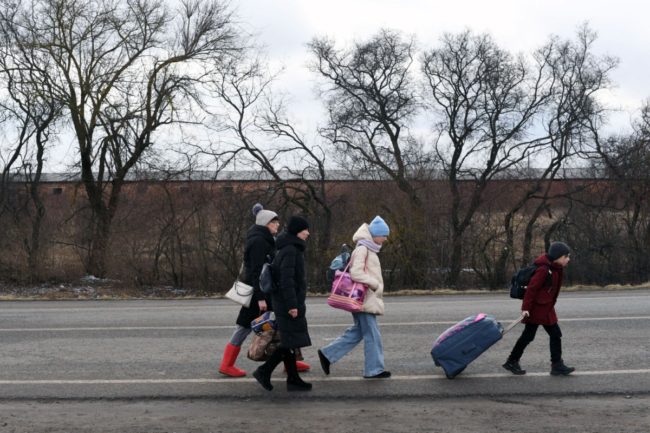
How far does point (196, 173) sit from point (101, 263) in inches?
184

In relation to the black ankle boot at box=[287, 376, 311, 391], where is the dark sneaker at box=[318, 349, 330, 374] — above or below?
above

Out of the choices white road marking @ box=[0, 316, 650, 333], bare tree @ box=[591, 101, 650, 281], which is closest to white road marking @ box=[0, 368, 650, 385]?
white road marking @ box=[0, 316, 650, 333]

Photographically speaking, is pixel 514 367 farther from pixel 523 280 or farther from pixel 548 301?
pixel 523 280

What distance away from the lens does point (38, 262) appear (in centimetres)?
2780

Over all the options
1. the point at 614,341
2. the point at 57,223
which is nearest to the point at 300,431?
the point at 614,341

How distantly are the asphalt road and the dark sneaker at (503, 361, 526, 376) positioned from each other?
0.35 feet

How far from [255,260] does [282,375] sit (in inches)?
49.5

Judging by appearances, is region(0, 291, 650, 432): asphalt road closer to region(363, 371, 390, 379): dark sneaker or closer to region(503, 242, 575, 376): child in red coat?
region(363, 371, 390, 379): dark sneaker

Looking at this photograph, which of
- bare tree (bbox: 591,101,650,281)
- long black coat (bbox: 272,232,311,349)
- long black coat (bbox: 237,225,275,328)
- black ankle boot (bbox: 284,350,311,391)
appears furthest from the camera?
bare tree (bbox: 591,101,650,281)

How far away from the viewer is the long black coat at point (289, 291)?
776 cm

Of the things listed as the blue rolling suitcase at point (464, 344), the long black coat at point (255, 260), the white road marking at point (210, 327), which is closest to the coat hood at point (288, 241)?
the long black coat at point (255, 260)

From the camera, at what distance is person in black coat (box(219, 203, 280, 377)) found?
835 cm

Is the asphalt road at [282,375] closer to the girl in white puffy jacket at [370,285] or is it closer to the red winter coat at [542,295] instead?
the girl in white puffy jacket at [370,285]

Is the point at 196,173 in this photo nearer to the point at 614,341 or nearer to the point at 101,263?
the point at 101,263
